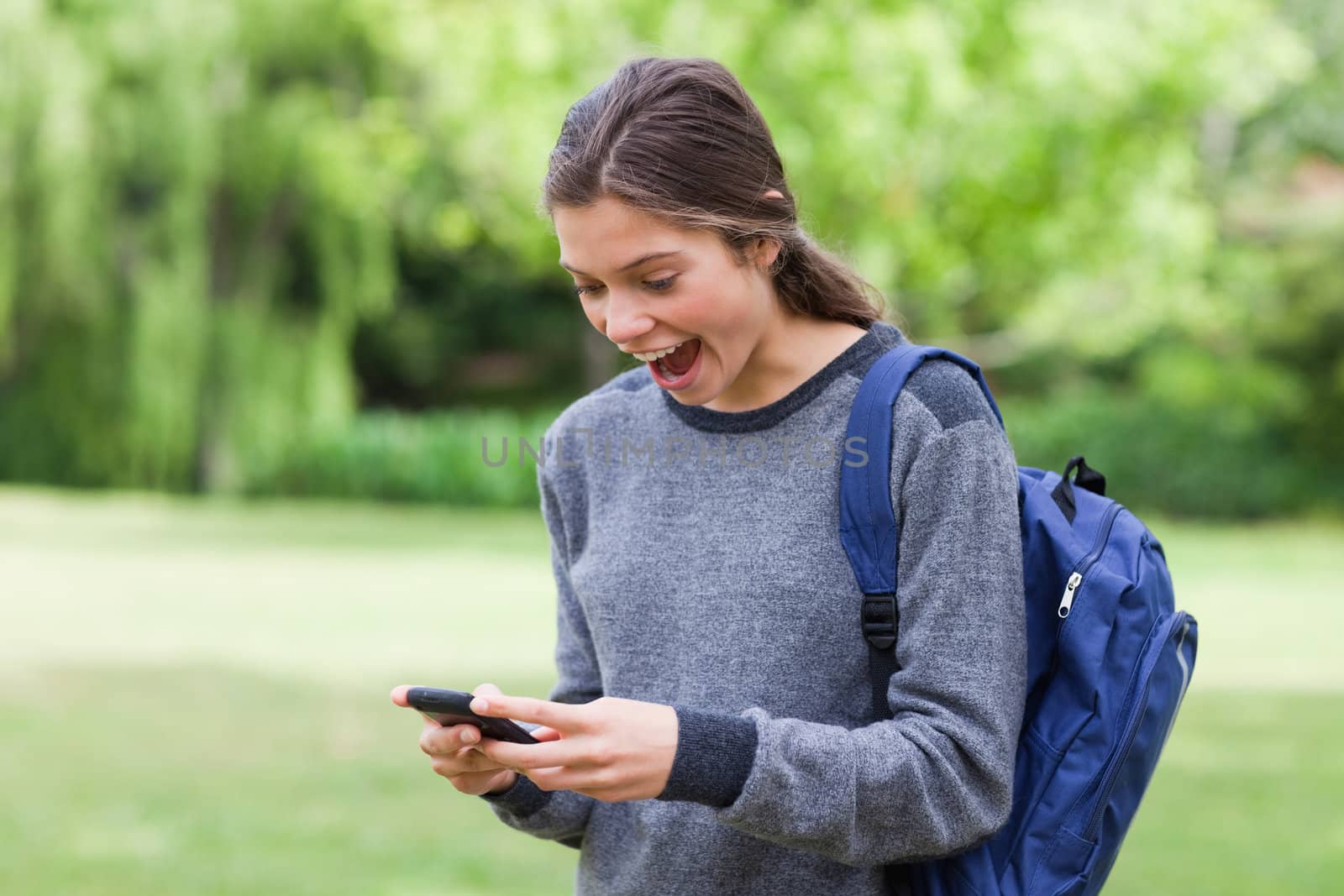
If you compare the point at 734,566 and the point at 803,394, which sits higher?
the point at 803,394

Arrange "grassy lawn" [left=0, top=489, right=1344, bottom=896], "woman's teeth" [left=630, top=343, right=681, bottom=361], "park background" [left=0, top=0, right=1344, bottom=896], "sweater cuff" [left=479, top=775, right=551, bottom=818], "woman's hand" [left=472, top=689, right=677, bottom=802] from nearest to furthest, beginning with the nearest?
"woman's hand" [left=472, top=689, right=677, bottom=802]
"woman's teeth" [left=630, top=343, right=681, bottom=361]
"sweater cuff" [left=479, top=775, right=551, bottom=818]
"grassy lawn" [left=0, top=489, right=1344, bottom=896]
"park background" [left=0, top=0, right=1344, bottom=896]

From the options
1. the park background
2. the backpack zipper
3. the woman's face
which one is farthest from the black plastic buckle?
the park background

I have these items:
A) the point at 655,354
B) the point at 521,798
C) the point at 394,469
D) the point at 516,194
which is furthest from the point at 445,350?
the point at 655,354

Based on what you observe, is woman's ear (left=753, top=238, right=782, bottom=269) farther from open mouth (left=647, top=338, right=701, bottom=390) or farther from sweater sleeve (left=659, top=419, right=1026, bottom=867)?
sweater sleeve (left=659, top=419, right=1026, bottom=867)

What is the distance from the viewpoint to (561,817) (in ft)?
5.92

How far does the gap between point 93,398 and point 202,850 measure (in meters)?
14.6

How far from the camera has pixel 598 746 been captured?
137cm

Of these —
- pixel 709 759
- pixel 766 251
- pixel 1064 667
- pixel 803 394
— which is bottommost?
pixel 709 759

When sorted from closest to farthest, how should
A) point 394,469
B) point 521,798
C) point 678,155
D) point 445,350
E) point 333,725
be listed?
point 678,155
point 521,798
point 333,725
point 394,469
point 445,350

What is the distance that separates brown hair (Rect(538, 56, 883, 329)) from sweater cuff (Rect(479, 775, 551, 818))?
2.29ft

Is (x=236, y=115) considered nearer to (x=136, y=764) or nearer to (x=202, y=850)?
(x=136, y=764)

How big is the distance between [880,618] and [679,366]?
0.38m

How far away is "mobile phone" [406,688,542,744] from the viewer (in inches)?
57.8

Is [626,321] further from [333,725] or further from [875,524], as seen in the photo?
[333,725]
